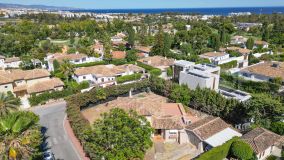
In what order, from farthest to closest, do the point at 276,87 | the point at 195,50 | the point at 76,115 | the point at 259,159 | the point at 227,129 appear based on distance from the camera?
the point at 195,50
the point at 276,87
the point at 76,115
the point at 227,129
the point at 259,159

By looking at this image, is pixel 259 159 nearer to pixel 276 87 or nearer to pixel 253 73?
pixel 276 87

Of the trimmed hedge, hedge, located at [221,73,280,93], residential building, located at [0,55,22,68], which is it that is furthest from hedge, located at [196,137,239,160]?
residential building, located at [0,55,22,68]

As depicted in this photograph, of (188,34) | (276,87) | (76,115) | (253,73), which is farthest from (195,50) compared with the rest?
(76,115)

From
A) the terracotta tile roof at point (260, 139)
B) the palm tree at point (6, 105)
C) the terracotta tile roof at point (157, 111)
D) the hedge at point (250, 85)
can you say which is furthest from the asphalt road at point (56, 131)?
the hedge at point (250, 85)

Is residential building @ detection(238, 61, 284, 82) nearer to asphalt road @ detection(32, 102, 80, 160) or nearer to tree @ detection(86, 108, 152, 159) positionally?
tree @ detection(86, 108, 152, 159)

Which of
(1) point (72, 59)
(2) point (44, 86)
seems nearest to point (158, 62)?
(1) point (72, 59)

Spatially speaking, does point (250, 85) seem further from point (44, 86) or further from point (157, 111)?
point (44, 86)
